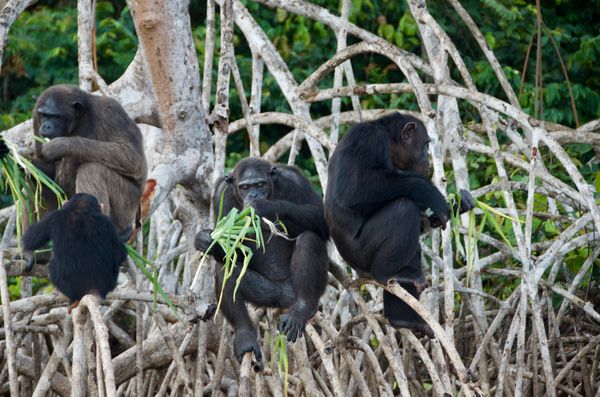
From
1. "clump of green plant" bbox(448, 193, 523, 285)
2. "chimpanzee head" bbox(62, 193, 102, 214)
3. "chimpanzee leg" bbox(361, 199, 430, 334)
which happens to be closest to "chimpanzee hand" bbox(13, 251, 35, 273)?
"chimpanzee head" bbox(62, 193, 102, 214)

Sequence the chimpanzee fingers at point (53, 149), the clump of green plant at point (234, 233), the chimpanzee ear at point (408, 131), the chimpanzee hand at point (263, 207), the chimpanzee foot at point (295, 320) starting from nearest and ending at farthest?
the clump of green plant at point (234, 233)
the chimpanzee foot at point (295, 320)
the chimpanzee hand at point (263, 207)
the chimpanzee ear at point (408, 131)
the chimpanzee fingers at point (53, 149)

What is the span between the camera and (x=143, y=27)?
764 centimetres

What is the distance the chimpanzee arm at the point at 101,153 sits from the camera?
7473 mm

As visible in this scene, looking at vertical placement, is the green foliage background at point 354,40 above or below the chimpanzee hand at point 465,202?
above

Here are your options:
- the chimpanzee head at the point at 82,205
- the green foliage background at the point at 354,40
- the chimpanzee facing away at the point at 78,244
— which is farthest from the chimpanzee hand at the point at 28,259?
the green foliage background at the point at 354,40

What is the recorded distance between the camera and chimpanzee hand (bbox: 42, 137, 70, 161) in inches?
293

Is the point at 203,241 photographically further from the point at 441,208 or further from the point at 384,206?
the point at 441,208

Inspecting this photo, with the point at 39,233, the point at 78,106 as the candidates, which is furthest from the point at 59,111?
the point at 39,233

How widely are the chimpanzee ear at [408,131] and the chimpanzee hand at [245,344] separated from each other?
5.42 ft

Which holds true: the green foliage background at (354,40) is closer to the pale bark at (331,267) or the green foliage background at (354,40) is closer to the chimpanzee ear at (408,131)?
the pale bark at (331,267)

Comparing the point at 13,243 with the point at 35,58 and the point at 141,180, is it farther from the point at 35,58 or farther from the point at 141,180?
the point at 35,58

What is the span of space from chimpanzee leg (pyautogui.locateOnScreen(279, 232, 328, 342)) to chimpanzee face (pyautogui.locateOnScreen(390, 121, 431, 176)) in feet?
2.79

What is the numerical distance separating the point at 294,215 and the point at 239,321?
767 millimetres

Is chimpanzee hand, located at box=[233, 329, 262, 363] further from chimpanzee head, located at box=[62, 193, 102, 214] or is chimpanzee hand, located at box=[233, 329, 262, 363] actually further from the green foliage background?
A: the green foliage background
